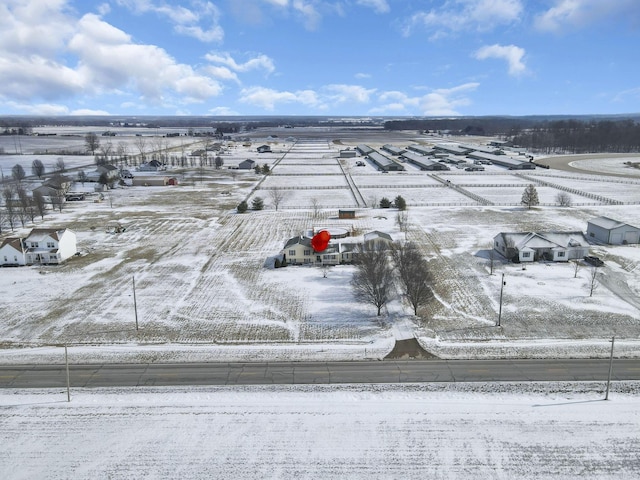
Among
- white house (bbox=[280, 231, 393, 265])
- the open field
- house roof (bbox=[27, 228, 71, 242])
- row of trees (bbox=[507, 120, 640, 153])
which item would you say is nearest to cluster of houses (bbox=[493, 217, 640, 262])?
the open field

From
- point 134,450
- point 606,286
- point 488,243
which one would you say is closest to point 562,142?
point 488,243

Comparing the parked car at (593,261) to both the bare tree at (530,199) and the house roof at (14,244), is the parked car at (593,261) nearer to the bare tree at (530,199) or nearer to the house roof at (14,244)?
the bare tree at (530,199)

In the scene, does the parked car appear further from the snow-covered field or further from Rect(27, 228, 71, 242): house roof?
Rect(27, 228, 71, 242): house roof

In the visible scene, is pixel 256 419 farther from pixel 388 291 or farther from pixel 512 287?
pixel 512 287

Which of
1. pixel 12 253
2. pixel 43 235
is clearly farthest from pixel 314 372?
pixel 12 253

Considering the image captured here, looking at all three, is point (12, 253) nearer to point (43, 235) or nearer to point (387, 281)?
point (43, 235)
